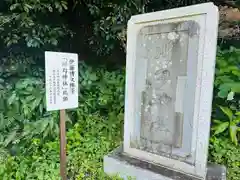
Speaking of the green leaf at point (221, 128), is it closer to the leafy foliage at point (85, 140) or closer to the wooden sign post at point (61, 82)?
the leafy foliage at point (85, 140)

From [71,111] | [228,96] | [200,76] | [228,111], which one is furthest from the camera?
[71,111]

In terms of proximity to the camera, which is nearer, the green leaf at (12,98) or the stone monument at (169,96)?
the stone monument at (169,96)

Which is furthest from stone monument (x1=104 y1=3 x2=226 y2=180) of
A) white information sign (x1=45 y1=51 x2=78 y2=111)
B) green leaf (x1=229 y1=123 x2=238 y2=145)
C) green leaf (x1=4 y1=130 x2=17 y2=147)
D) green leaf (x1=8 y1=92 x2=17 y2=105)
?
green leaf (x1=8 y1=92 x2=17 y2=105)

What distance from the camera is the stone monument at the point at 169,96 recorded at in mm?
1692

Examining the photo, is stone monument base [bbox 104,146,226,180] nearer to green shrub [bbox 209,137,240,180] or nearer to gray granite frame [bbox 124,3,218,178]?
gray granite frame [bbox 124,3,218,178]

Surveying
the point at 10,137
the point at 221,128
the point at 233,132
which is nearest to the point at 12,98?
the point at 10,137

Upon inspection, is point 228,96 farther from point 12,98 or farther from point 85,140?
point 12,98

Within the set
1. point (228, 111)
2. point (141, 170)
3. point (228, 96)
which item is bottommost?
point (141, 170)

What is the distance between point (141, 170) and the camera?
1879 millimetres

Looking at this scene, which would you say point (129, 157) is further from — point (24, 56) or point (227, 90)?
point (24, 56)

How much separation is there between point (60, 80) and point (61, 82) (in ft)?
0.06

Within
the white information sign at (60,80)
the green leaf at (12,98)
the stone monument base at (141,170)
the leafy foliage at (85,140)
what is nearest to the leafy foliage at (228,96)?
the stone monument base at (141,170)

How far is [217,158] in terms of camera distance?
7.03 feet

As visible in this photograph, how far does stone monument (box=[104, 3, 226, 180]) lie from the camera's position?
1.69 metres
